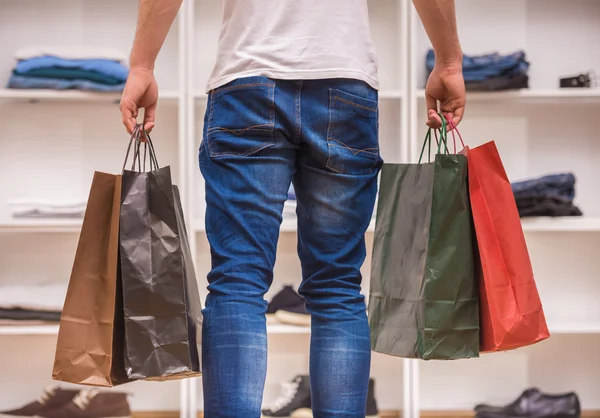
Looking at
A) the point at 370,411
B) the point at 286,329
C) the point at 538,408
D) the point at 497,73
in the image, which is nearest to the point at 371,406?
the point at 370,411

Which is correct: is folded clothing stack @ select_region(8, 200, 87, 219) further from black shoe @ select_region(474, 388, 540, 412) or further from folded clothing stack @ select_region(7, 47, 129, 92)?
black shoe @ select_region(474, 388, 540, 412)

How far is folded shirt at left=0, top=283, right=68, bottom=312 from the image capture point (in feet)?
7.73

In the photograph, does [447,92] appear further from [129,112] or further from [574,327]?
[574,327]

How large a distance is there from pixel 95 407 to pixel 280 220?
162 cm

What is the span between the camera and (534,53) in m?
2.69

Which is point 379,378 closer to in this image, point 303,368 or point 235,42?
point 303,368

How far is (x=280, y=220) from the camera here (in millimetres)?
1012

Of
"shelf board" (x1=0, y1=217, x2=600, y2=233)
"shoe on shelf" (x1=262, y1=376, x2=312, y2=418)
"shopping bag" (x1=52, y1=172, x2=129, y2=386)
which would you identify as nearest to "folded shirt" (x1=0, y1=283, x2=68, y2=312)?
"shelf board" (x1=0, y1=217, x2=600, y2=233)

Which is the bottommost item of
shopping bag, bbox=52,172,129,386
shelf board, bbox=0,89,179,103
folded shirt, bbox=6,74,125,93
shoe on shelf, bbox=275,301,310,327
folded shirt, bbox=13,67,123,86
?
shoe on shelf, bbox=275,301,310,327

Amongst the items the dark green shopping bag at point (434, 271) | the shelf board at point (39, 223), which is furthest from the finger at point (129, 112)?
the shelf board at point (39, 223)

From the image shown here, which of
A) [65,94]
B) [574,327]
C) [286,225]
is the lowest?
[574,327]

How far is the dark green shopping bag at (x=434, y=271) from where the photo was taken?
3.67ft

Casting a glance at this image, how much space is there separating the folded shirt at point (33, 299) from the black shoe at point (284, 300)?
0.71 metres

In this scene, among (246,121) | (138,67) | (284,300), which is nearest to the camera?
(246,121)
